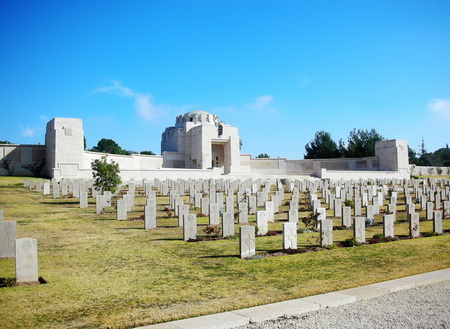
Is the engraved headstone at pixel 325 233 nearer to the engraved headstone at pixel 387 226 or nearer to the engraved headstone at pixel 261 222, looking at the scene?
the engraved headstone at pixel 387 226

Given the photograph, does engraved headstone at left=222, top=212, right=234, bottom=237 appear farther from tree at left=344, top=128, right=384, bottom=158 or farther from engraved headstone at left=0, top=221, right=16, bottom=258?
tree at left=344, top=128, right=384, bottom=158

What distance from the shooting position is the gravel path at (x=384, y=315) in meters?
4.58

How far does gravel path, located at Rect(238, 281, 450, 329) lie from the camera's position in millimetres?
4584

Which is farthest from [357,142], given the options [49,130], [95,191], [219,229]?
[219,229]

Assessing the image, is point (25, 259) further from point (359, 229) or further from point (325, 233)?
point (359, 229)

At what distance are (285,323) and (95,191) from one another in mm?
18197

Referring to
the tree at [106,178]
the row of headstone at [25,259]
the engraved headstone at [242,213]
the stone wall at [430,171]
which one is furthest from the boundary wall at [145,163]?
the row of headstone at [25,259]

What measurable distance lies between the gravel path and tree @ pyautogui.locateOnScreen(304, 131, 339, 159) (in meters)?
56.8

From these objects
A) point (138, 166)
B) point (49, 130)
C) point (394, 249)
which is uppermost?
point (49, 130)

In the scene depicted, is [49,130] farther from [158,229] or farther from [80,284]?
[80,284]

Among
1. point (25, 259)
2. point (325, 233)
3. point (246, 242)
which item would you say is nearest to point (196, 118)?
point (325, 233)

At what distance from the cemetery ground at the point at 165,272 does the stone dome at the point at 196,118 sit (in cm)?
4197

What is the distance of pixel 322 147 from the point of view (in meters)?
61.5

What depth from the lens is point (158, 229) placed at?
40.2 ft
